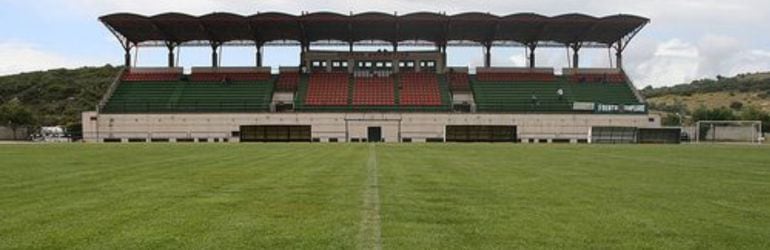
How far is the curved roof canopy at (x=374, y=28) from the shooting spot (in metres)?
74.6

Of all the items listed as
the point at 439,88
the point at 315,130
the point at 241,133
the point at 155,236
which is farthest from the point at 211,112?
the point at 155,236

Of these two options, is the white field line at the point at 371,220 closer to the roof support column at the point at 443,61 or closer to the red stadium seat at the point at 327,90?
the red stadium seat at the point at 327,90

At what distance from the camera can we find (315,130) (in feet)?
239

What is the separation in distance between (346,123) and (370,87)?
8.12 meters

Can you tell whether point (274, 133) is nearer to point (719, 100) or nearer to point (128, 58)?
point (128, 58)

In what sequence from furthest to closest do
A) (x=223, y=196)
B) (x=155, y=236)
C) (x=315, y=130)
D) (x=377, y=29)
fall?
(x=377, y=29), (x=315, y=130), (x=223, y=196), (x=155, y=236)

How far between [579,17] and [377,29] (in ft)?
63.9

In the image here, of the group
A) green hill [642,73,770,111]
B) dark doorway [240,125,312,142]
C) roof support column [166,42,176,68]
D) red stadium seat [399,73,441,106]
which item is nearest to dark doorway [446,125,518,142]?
red stadium seat [399,73,441,106]

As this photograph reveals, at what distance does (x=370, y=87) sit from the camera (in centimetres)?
8012

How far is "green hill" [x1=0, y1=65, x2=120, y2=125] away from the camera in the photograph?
4611 inches

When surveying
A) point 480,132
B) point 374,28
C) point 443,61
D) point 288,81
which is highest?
point 374,28

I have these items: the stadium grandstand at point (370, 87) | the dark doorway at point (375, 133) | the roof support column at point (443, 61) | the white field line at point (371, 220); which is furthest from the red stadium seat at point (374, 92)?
the white field line at point (371, 220)

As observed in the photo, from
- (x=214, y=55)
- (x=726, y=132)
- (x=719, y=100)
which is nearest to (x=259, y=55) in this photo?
(x=214, y=55)

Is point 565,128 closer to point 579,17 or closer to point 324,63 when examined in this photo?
point 579,17
